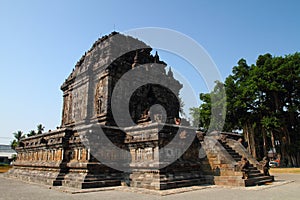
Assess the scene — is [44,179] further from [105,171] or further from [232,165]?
[232,165]

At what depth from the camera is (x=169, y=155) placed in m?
12.7

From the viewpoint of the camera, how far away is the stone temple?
41.5ft

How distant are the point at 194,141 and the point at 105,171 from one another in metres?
5.46

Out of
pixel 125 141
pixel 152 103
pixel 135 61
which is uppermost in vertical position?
pixel 135 61

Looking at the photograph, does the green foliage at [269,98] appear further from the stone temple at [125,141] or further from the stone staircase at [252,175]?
the stone staircase at [252,175]

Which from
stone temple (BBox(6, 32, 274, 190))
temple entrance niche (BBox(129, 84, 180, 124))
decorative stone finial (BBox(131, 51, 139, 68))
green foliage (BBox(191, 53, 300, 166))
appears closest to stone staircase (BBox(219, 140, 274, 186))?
stone temple (BBox(6, 32, 274, 190))

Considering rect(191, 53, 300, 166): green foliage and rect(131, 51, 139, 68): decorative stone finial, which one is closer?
rect(131, 51, 139, 68): decorative stone finial

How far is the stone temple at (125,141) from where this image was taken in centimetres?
1266

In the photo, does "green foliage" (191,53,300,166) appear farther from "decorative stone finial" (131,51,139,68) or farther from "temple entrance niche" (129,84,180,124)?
"decorative stone finial" (131,51,139,68)

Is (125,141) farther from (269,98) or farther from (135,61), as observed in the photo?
(269,98)

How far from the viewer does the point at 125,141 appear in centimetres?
1441

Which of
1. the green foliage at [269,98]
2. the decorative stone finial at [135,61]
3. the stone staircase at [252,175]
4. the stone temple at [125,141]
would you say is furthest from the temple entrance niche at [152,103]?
the green foliage at [269,98]

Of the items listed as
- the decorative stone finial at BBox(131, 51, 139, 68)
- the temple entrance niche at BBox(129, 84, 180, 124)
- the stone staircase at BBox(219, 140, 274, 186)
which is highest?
the decorative stone finial at BBox(131, 51, 139, 68)

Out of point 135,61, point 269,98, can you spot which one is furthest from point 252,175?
point 269,98
